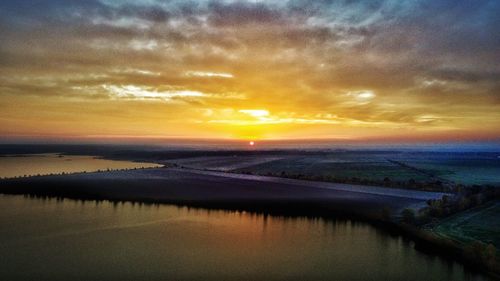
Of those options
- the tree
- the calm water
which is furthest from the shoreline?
the calm water

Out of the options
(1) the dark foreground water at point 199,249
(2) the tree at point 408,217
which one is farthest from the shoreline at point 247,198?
(1) the dark foreground water at point 199,249

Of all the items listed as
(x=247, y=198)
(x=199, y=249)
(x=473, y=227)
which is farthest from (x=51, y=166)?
(x=473, y=227)

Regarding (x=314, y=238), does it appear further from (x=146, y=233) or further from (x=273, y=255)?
(x=146, y=233)

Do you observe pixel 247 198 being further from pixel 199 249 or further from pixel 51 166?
pixel 51 166

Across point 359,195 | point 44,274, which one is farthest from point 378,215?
point 44,274

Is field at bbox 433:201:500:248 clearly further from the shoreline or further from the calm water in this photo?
the calm water

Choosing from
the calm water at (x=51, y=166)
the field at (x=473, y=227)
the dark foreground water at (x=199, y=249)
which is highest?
the calm water at (x=51, y=166)

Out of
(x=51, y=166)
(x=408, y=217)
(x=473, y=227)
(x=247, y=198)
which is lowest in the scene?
(x=473, y=227)

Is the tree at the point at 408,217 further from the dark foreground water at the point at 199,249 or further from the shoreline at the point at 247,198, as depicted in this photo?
the dark foreground water at the point at 199,249
